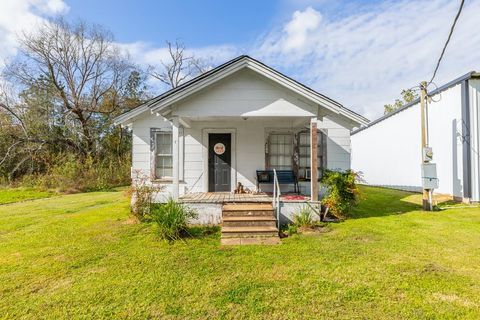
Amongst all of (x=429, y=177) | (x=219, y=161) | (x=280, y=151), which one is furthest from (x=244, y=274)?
(x=429, y=177)

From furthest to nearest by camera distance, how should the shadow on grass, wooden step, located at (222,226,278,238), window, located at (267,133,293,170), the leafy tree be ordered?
the leafy tree
window, located at (267,133,293,170)
the shadow on grass
wooden step, located at (222,226,278,238)

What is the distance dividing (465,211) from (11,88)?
2868cm

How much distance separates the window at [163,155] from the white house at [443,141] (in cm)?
1074

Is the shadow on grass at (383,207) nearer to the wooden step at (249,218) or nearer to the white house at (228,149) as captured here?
the white house at (228,149)

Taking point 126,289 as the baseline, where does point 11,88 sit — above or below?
above

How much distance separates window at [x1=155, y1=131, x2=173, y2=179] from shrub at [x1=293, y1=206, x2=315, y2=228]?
468 centimetres

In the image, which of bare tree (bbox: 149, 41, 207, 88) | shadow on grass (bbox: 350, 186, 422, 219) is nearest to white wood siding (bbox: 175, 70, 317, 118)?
shadow on grass (bbox: 350, 186, 422, 219)

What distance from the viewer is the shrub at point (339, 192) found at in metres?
7.59

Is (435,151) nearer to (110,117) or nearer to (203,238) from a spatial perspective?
(203,238)

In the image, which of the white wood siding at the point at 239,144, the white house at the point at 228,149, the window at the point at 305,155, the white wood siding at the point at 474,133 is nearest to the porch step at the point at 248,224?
the white house at the point at 228,149

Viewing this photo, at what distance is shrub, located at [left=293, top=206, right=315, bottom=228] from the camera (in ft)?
22.7

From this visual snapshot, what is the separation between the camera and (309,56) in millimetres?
13711

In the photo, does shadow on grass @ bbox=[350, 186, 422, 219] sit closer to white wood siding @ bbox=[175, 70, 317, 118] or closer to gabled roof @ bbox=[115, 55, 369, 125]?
gabled roof @ bbox=[115, 55, 369, 125]

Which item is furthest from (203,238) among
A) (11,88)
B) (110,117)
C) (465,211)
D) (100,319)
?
(11,88)
